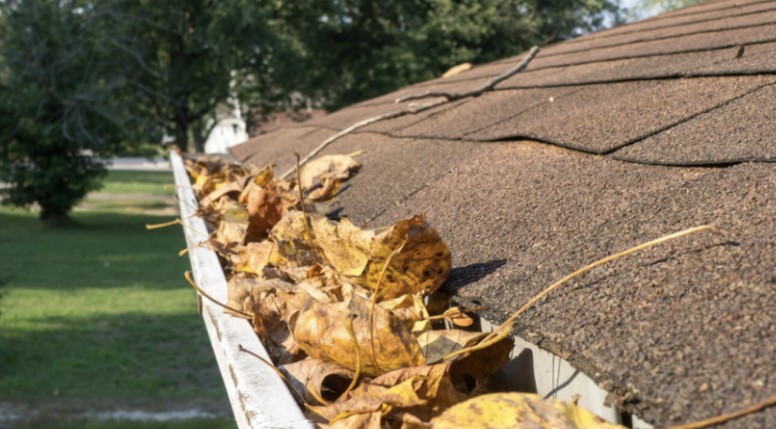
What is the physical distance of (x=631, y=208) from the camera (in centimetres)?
135

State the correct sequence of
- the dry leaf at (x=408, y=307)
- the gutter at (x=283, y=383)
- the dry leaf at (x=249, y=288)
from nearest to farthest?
the gutter at (x=283, y=383), the dry leaf at (x=408, y=307), the dry leaf at (x=249, y=288)

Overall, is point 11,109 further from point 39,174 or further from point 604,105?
point 604,105

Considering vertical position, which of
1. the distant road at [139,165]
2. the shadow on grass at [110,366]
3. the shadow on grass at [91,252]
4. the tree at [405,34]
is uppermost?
the tree at [405,34]

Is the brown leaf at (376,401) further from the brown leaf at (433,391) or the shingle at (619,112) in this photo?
the shingle at (619,112)

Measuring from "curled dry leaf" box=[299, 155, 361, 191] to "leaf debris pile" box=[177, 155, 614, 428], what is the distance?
769mm

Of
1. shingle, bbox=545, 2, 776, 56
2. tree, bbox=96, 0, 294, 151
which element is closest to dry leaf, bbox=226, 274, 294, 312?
shingle, bbox=545, 2, 776, 56

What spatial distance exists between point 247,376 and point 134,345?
1048cm

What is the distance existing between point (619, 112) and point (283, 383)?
48.5 inches

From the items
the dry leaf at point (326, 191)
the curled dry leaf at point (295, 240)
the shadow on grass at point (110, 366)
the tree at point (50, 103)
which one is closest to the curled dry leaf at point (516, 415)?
the curled dry leaf at point (295, 240)

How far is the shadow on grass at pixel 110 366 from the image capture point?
9016 mm

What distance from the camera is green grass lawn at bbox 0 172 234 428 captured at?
9125 millimetres

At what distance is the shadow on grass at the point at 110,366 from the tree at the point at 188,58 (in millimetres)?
12771

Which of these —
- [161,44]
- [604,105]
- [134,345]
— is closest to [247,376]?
[604,105]

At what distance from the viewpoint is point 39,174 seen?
73.0 feet
